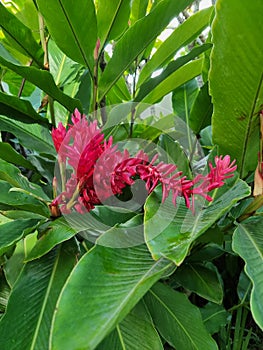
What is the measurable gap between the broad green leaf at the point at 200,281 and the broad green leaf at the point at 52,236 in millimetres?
353

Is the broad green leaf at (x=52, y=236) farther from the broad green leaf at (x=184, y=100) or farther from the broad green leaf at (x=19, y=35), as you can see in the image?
the broad green leaf at (x=184, y=100)

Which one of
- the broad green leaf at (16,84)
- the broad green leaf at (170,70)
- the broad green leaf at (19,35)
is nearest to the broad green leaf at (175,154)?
the broad green leaf at (170,70)

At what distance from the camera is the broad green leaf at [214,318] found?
3.05ft

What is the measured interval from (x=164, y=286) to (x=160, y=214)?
26 centimetres

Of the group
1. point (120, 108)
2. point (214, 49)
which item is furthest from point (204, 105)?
point (214, 49)

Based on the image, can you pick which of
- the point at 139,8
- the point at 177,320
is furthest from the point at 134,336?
the point at 139,8

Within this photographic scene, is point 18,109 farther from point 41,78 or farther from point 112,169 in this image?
point 112,169

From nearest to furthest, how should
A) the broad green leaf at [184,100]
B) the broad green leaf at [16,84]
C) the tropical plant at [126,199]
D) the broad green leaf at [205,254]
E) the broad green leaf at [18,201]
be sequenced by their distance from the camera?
the tropical plant at [126,199], the broad green leaf at [18,201], the broad green leaf at [205,254], the broad green leaf at [184,100], the broad green leaf at [16,84]

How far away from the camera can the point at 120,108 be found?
0.83 m

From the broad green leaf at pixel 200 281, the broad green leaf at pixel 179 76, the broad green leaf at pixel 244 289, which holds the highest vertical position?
the broad green leaf at pixel 179 76

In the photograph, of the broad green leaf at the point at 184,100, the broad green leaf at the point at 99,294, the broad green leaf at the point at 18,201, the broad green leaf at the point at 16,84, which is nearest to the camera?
the broad green leaf at the point at 99,294

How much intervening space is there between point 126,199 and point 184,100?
456 millimetres

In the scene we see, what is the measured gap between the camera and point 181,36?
34.4 inches

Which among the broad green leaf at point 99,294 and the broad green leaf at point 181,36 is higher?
the broad green leaf at point 181,36
